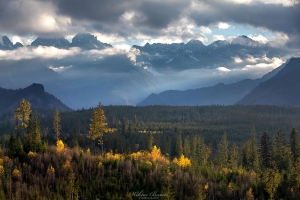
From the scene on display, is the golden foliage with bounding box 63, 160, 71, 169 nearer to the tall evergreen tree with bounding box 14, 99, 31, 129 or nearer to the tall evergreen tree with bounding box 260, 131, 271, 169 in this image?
the tall evergreen tree with bounding box 14, 99, 31, 129

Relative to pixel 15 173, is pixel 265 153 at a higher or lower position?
lower

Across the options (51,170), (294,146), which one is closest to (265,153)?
(294,146)

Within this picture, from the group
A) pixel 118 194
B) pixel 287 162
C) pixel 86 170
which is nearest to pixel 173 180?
pixel 118 194

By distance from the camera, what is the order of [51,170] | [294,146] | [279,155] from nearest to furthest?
[51,170]
[294,146]
[279,155]

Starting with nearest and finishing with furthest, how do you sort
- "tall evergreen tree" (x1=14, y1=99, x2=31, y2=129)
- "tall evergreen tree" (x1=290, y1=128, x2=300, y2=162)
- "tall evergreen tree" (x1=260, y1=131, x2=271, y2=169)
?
"tall evergreen tree" (x1=14, y1=99, x2=31, y2=129) → "tall evergreen tree" (x1=260, y1=131, x2=271, y2=169) → "tall evergreen tree" (x1=290, y1=128, x2=300, y2=162)

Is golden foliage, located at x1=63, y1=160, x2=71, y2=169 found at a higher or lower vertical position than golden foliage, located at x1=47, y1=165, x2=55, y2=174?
higher

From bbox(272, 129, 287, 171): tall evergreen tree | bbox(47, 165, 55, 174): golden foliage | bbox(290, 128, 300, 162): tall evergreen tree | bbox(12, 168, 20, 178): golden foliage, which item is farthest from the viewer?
bbox(272, 129, 287, 171): tall evergreen tree

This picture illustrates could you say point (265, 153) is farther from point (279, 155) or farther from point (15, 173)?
point (15, 173)

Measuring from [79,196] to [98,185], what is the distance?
392cm

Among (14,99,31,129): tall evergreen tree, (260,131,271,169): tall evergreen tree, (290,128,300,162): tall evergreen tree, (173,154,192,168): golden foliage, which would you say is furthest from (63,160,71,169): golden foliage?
(290,128,300,162): tall evergreen tree

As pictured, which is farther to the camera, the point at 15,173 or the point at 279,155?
the point at 279,155

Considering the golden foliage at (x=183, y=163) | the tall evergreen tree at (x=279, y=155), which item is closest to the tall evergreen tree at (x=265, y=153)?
the tall evergreen tree at (x=279, y=155)

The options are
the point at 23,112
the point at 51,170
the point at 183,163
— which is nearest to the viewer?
the point at 51,170

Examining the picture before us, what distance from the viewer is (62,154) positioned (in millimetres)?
65312
